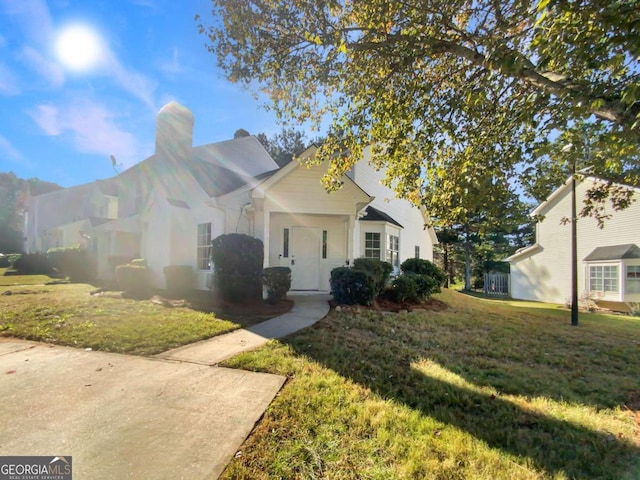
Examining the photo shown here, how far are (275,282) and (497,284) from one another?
2464cm

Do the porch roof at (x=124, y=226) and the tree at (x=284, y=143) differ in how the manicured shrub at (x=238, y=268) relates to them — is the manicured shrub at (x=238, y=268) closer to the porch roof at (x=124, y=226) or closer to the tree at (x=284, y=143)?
the porch roof at (x=124, y=226)

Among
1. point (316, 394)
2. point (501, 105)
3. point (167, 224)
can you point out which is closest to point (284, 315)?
point (316, 394)

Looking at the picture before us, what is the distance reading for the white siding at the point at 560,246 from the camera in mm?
16859

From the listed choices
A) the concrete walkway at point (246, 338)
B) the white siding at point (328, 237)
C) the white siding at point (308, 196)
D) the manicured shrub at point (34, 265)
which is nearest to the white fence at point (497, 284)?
the white siding at point (328, 237)

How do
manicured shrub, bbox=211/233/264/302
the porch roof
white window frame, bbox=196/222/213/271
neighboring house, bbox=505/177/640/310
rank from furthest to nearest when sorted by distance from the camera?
1. the porch roof
2. neighboring house, bbox=505/177/640/310
3. white window frame, bbox=196/222/213/271
4. manicured shrub, bbox=211/233/264/302

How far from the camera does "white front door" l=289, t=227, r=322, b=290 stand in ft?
35.1

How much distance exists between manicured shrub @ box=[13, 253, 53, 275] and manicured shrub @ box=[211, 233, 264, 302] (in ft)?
64.3

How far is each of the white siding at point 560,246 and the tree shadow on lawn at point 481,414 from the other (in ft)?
60.2

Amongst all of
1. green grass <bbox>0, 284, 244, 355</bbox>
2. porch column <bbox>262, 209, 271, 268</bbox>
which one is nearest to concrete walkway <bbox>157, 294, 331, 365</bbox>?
green grass <bbox>0, 284, 244, 355</bbox>

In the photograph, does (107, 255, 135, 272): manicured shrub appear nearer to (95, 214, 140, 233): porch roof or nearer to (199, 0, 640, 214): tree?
(95, 214, 140, 233): porch roof

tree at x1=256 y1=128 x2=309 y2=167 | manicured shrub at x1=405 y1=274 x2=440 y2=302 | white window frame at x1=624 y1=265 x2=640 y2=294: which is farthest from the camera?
tree at x1=256 y1=128 x2=309 y2=167

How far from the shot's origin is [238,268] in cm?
913

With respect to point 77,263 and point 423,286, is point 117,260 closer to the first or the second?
point 77,263

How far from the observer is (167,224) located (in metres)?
13.3
